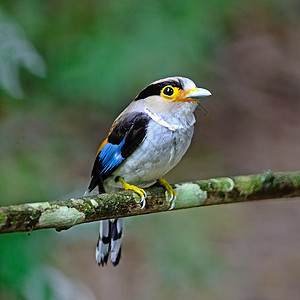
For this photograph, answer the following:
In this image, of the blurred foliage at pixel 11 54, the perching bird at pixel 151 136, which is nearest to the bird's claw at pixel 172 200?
the perching bird at pixel 151 136

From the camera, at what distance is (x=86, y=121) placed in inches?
235

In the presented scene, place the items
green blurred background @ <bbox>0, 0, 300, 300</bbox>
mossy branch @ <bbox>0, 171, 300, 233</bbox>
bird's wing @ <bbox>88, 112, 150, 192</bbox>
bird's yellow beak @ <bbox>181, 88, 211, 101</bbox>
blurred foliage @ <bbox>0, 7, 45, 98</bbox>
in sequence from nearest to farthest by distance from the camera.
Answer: mossy branch @ <bbox>0, 171, 300, 233</bbox> → bird's yellow beak @ <bbox>181, 88, 211, 101</bbox> → bird's wing @ <bbox>88, 112, 150, 192</bbox> → blurred foliage @ <bbox>0, 7, 45, 98</bbox> → green blurred background @ <bbox>0, 0, 300, 300</bbox>

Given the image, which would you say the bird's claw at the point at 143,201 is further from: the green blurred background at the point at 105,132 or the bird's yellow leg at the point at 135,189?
the green blurred background at the point at 105,132

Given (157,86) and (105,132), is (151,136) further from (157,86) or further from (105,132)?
(105,132)

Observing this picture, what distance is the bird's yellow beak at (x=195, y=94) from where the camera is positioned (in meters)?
2.21

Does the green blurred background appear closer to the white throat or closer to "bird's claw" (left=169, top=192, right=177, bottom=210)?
the white throat

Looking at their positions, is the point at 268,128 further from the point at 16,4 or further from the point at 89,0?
the point at 16,4

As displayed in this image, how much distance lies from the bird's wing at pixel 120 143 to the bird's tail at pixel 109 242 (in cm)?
24

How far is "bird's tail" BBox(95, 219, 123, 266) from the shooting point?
2.68 m

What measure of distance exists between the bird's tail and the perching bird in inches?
9.4

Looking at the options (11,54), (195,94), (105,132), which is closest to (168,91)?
(195,94)

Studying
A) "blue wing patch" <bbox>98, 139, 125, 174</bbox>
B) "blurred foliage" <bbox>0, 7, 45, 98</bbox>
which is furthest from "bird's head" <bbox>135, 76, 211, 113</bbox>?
"blurred foliage" <bbox>0, 7, 45, 98</bbox>

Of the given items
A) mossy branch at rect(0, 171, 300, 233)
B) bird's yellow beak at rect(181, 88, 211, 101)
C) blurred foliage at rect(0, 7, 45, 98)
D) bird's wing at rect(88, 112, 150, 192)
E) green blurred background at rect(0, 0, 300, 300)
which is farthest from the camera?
green blurred background at rect(0, 0, 300, 300)

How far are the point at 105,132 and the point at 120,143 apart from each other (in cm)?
350
